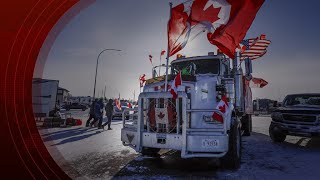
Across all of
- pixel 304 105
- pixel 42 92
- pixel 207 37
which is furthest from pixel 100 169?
pixel 42 92

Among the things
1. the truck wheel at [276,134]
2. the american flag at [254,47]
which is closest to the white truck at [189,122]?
the truck wheel at [276,134]

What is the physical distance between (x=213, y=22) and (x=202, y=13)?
0.38m

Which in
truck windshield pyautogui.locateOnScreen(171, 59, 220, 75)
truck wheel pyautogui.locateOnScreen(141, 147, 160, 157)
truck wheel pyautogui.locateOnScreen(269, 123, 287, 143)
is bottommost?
truck wheel pyautogui.locateOnScreen(141, 147, 160, 157)

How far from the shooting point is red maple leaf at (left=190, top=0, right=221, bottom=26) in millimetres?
7132

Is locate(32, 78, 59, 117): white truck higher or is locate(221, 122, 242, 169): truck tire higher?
locate(32, 78, 59, 117): white truck

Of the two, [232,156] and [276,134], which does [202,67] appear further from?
[276,134]

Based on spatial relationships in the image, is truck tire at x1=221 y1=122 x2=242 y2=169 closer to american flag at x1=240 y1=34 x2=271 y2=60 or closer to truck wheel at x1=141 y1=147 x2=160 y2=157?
truck wheel at x1=141 y1=147 x2=160 y2=157

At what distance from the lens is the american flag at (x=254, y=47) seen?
43.0ft

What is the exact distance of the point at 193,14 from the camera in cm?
713

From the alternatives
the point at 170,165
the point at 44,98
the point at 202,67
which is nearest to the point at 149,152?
the point at 170,165

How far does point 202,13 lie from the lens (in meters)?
7.19

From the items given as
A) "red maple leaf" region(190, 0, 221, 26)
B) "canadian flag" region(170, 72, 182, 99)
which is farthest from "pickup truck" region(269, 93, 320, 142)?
"canadian flag" region(170, 72, 182, 99)

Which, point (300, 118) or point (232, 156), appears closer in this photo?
point (232, 156)

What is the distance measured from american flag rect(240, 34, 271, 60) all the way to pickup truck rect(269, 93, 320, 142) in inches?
106
